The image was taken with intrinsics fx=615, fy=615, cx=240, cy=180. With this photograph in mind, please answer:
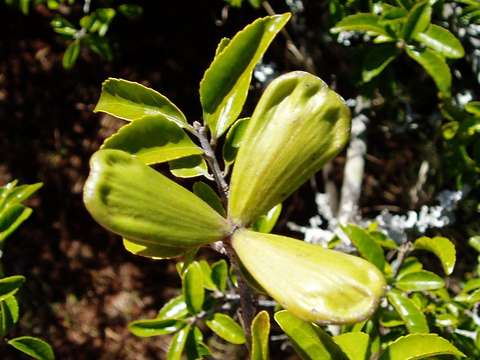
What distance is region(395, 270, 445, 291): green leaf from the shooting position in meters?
1.09

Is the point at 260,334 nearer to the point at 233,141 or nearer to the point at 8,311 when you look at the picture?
the point at 233,141

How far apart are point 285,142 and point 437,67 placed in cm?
67

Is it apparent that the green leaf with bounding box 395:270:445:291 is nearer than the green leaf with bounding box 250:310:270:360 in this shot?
No

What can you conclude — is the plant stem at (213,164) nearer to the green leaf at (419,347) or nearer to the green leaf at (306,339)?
the green leaf at (306,339)

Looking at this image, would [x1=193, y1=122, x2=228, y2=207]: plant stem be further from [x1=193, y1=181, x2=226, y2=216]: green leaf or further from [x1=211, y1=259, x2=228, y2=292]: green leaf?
[x1=211, y1=259, x2=228, y2=292]: green leaf

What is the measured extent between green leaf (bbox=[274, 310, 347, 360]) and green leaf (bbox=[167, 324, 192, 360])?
47 centimetres

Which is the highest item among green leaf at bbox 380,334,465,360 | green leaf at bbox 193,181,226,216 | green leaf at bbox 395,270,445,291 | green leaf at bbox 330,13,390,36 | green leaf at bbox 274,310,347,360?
→ green leaf at bbox 330,13,390,36

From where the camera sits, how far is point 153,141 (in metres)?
0.69

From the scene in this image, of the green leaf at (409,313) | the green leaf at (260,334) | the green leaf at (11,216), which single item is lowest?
the green leaf at (409,313)

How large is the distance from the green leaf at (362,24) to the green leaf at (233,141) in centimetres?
45

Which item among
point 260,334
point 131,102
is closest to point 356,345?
point 260,334

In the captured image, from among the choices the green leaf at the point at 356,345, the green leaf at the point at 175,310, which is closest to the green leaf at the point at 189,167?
the green leaf at the point at 356,345

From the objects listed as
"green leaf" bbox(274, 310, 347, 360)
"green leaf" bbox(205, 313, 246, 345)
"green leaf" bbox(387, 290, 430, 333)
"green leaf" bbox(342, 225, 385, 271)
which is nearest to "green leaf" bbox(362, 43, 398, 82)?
"green leaf" bbox(342, 225, 385, 271)

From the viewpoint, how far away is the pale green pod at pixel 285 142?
612mm
